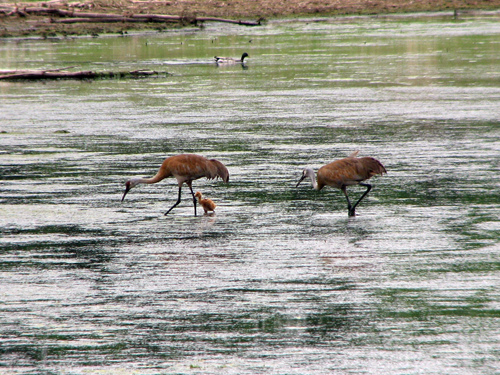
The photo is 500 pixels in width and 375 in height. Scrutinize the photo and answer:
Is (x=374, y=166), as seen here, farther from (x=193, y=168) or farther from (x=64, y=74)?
(x=64, y=74)

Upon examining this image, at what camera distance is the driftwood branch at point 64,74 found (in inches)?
1057

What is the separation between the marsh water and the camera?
6.28 meters

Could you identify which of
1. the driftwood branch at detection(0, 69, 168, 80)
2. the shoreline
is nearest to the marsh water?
the driftwood branch at detection(0, 69, 168, 80)

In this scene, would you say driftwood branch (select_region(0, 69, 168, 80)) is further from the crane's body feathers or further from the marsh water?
the crane's body feathers

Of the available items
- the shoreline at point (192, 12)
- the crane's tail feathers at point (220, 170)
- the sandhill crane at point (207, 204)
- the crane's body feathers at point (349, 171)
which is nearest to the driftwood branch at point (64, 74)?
the crane's tail feathers at point (220, 170)

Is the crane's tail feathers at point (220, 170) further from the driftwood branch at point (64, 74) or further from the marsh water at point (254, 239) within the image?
the driftwood branch at point (64, 74)

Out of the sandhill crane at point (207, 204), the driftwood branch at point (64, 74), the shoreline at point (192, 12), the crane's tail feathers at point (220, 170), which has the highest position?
the crane's tail feathers at point (220, 170)

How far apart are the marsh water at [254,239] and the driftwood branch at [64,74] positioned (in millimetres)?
4316

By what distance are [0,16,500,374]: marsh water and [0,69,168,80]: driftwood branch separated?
4316 millimetres

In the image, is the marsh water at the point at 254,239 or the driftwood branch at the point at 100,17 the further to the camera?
the driftwood branch at the point at 100,17

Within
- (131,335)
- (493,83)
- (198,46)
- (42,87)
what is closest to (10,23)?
(198,46)

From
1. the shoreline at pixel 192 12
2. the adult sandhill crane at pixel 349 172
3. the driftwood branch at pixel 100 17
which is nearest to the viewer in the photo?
the adult sandhill crane at pixel 349 172

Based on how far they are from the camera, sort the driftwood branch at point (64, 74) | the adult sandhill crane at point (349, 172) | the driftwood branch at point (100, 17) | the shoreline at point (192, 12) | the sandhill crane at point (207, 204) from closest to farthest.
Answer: the adult sandhill crane at point (349, 172), the sandhill crane at point (207, 204), the driftwood branch at point (64, 74), the shoreline at point (192, 12), the driftwood branch at point (100, 17)

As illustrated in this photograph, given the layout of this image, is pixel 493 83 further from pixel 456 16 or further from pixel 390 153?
pixel 456 16
